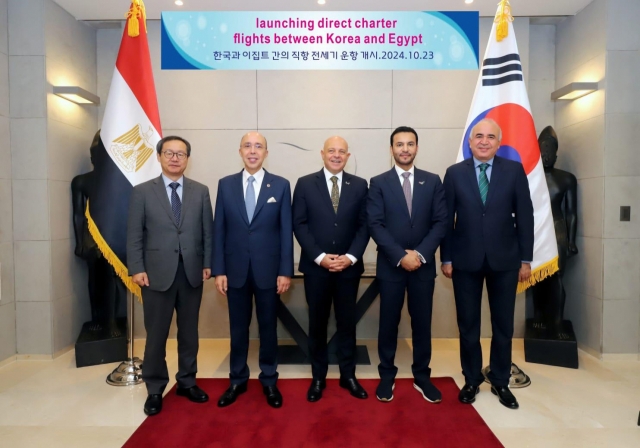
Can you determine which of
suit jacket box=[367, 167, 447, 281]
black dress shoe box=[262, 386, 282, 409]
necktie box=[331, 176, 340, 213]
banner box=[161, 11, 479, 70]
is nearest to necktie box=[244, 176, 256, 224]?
necktie box=[331, 176, 340, 213]

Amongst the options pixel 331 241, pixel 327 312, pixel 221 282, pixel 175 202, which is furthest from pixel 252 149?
pixel 327 312

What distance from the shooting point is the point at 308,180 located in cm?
290

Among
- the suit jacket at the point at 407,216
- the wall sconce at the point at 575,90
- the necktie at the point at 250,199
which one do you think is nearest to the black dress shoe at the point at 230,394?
the necktie at the point at 250,199

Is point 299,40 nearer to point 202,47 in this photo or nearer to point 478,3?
point 202,47

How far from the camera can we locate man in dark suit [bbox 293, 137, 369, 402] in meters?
2.83

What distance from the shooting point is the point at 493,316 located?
293cm

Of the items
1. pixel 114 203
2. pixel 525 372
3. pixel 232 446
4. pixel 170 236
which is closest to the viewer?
pixel 232 446

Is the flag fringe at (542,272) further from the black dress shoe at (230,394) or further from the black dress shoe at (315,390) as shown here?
the black dress shoe at (230,394)

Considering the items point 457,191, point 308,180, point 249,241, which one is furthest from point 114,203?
point 457,191

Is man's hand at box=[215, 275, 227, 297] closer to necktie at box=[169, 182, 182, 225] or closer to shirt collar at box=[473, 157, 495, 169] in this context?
necktie at box=[169, 182, 182, 225]

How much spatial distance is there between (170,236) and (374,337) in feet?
8.50

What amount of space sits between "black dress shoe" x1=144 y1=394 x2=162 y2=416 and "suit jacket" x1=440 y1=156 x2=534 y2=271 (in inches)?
87.0

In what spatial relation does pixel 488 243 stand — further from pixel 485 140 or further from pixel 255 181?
pixel 255 181

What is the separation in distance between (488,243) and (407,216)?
56cm
